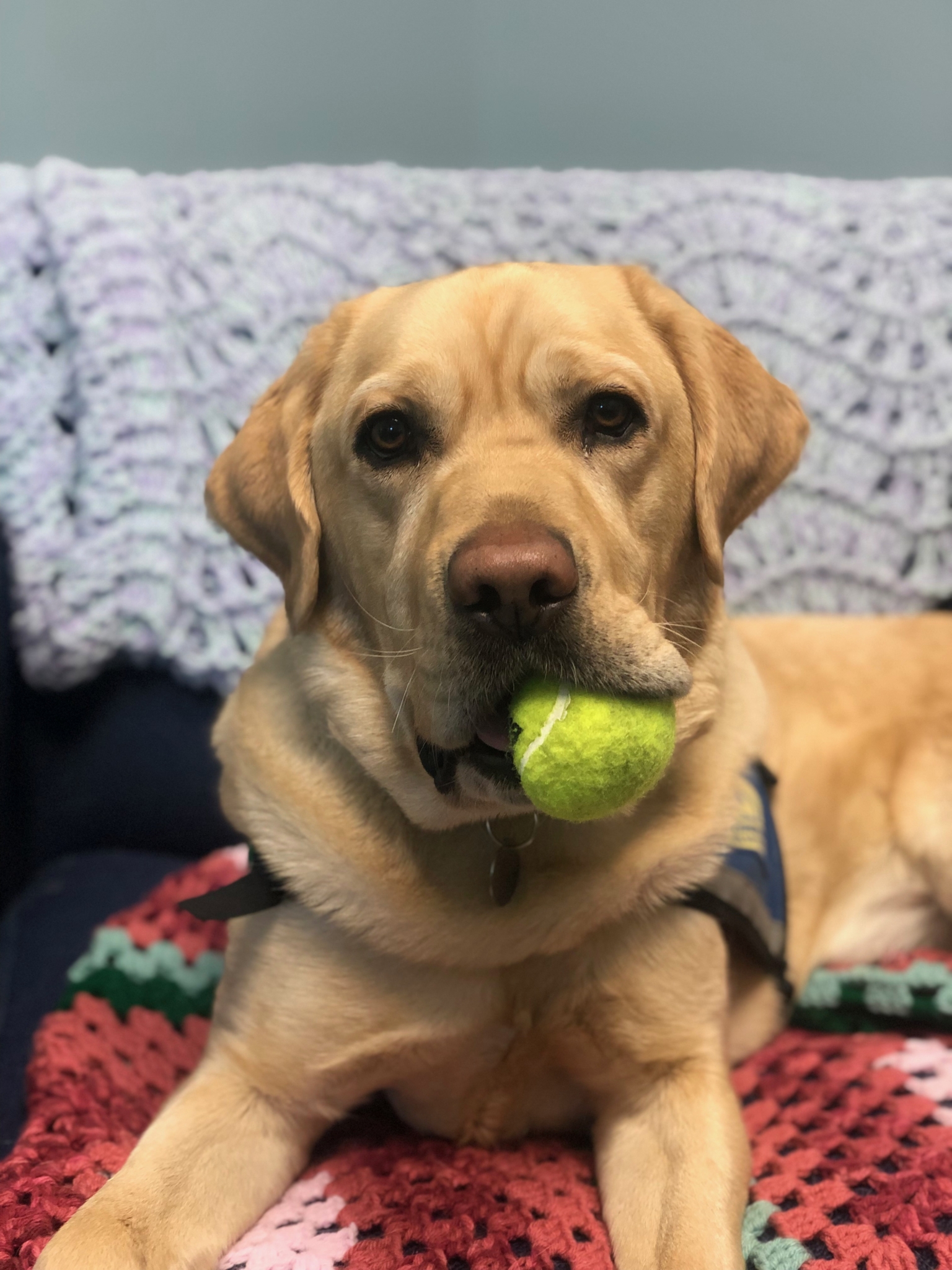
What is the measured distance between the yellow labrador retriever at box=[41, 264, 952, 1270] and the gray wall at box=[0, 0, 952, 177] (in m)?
1.75

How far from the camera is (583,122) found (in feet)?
10.5

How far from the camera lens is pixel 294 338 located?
8.70 feet

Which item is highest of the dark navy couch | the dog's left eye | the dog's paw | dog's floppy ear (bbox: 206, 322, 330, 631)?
the dog's left eye

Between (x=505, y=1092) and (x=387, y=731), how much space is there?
22.5 inches

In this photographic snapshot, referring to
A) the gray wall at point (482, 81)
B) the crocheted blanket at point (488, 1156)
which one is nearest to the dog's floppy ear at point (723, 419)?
the crocheted blanket at point (488, 1156)

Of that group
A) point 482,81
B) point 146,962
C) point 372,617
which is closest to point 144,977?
point 146,962

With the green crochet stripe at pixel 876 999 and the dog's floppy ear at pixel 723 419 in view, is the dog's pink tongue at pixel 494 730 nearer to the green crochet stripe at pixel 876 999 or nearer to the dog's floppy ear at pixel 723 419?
the dog's floppy ear at pixel 723 419

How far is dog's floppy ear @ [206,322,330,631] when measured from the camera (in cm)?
163

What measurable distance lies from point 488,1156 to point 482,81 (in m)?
2.88

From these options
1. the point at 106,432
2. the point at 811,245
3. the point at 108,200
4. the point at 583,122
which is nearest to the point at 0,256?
the point at 108,200

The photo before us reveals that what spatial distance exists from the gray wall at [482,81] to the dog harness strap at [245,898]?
2458 millimetres

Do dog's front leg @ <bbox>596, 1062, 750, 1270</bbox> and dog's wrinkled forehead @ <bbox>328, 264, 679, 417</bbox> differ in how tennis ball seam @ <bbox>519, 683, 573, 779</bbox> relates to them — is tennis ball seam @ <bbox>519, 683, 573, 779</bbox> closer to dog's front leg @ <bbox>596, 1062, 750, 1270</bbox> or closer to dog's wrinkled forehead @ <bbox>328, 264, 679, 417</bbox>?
dog's wrinkled forehead @ <bbox>328, 264, 679, 417</bbox>

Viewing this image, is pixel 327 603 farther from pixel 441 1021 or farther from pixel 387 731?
pixel 441 1021

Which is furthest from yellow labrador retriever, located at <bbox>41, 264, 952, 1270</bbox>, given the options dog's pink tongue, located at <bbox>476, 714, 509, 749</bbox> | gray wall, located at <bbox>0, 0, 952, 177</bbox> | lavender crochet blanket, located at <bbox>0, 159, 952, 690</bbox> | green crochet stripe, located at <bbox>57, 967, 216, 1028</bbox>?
gray wall, located at <bbox>0, 0, 952, 177</bbox>
